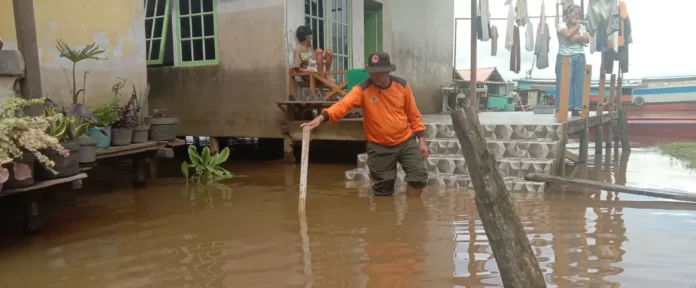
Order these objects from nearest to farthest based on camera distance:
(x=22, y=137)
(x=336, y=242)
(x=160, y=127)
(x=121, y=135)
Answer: (x=22, y=137)
(x=336, y=242)
(x=121, y=135)
(x=160, y=127)

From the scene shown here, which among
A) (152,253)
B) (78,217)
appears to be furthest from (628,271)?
(78,217)

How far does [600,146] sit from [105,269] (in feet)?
29.2

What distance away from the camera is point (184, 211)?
4.93 metres

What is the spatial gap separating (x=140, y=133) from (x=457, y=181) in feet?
12.5

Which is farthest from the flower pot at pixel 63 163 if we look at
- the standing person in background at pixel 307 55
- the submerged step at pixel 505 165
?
the standing person in background at pixel 307 55

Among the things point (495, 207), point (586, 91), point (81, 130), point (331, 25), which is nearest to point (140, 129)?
point (81, 130)

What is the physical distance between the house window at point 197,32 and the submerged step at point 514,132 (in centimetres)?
419

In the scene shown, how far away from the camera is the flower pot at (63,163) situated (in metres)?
3.75

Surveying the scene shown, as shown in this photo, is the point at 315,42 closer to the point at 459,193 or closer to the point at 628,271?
the point at 459,193

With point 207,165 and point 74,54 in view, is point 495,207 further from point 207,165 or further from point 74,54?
point 207,165

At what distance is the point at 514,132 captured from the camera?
20.7 feet

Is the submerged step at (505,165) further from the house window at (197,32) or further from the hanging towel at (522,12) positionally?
the hanging towel at (522,12)

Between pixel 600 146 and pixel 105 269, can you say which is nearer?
pixel 105 269

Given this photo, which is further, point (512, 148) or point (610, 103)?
point (610, 103)
